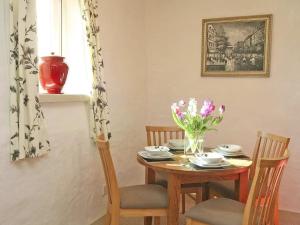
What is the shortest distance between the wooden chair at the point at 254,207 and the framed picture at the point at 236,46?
1.60 m

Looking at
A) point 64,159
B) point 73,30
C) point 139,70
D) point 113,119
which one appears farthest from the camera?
point 139,70

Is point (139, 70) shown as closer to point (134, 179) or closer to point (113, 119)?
point (113, 119)

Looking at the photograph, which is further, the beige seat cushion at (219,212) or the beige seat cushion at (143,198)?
the beige seat cushion at (143,198)

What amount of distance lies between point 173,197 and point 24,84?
1198 millimetres

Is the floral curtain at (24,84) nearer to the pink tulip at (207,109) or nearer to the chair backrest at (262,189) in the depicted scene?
the pink tulip at (207,109)

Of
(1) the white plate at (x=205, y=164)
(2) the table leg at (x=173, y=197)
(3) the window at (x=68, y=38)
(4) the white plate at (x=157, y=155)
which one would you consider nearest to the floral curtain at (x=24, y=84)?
(3) the window at (x=68, y=38)

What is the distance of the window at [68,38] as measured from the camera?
254 centimetres

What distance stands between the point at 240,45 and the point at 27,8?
2.17 m

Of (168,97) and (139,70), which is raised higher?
(139,70)

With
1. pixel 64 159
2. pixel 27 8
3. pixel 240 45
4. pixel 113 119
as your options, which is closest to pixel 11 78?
pixel 27 8

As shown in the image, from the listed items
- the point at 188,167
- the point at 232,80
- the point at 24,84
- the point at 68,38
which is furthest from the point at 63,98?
the point at 232,80

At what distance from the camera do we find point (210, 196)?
266 centimetres

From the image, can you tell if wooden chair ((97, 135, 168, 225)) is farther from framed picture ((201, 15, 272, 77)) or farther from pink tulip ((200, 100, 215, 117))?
framed picture ((201, 15, 272, 77))

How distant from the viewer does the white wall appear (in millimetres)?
2037
